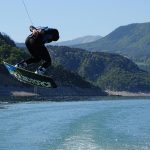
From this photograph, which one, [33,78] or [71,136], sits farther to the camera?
[71,136]

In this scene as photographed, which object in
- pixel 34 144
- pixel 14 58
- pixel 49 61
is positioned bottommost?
pixel 34 144

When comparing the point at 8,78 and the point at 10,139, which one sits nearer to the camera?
the point at 10,139

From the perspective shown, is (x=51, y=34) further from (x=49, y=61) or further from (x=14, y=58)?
(x=14, y=58)

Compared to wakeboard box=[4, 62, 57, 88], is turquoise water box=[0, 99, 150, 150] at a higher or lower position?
lower

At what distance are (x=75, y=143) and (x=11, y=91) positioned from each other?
413ft

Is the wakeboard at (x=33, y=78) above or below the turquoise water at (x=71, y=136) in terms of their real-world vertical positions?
above

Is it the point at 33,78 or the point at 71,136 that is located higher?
the point at 33,78

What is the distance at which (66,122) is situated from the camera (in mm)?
63812

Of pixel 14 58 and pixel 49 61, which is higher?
pixel 14 58

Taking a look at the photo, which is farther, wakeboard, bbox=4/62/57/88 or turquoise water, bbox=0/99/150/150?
turquoise water, bbox=0/99/150/150

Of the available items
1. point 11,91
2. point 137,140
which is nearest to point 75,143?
point 137,140

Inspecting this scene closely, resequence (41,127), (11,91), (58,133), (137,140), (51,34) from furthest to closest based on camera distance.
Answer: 1. (11,91)
2. (41,127)
3. (58,133)
4. (137,140)
5. (51,34)

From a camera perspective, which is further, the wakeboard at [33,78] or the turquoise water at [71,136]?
the turquoise water at [71,136]

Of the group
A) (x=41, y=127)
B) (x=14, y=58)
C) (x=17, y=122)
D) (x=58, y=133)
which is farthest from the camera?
(x=14, y=58)
